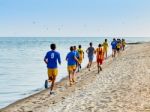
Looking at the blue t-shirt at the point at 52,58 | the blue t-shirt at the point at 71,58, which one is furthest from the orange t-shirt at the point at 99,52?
the blue t-shirt at the point at 52,58

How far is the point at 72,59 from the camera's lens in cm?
1748

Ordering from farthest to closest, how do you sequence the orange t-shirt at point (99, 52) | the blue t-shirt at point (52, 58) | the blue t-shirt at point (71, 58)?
1. the orange t-shirt at point (99, 52)
2. the blue t-shirt at point (71, 58)
3. the blue t-shirt at point (52, 58)

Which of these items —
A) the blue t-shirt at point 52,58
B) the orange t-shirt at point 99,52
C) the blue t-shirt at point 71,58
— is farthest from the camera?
the orange t-shirt at point 99,52

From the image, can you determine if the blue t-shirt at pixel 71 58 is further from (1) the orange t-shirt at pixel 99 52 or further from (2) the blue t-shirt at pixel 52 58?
(1) the orange t-shirt at pixel 99 52

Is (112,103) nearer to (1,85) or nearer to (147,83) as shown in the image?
(147,83)

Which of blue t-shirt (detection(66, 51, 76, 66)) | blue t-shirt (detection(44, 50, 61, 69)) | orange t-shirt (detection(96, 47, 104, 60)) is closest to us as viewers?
blue t-shirt (detection(44, 50, 61, 69))

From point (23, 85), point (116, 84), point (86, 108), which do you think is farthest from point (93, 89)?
point (23, 85)

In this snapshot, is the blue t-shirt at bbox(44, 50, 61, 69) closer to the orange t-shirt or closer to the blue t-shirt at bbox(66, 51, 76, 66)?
the blue t-shirt at bbox(66, 51, 76, 66)

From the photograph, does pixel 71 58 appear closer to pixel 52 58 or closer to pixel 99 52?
pixel 52 58

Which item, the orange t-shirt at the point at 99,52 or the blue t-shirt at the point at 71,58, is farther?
the orange t-shirt at the point at 99,52

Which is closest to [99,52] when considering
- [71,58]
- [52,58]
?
[71,58]

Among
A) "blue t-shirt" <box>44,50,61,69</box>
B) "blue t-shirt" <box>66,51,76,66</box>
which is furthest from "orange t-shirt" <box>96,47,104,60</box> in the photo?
"blue t-shirt" <box>44,50,61,69</box>

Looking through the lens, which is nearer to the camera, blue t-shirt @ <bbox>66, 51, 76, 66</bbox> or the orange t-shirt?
blue t-shirt @ <bbox>66, 51, 76, 66</bbox>

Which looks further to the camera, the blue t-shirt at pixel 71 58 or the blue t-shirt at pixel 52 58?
the blue t-shirt at pixel 71 58
